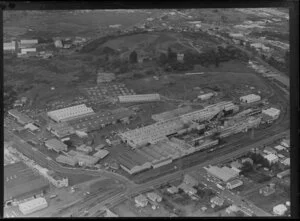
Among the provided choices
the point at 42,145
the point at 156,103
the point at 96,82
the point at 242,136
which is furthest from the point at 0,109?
the point at 242,136

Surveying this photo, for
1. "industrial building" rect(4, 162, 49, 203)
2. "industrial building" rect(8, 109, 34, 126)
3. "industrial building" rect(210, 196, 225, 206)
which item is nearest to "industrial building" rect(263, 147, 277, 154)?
"industrial building" rect(210, 196, 225, 206)

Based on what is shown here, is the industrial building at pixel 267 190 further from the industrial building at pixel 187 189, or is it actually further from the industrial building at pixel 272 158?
the industrial building at pixel 187 189

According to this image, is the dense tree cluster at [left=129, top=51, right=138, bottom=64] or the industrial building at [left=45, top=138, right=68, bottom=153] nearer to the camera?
the industrial building at [left=45, top=138, right=68, bottom=153]

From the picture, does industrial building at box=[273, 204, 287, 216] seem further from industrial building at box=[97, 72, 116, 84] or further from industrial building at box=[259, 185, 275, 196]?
industrial building at box=[97, 72, 116, 84]

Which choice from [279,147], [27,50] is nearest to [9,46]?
[27,50]

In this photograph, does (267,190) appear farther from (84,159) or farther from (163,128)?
(84,159)

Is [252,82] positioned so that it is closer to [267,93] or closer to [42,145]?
[267,93]
